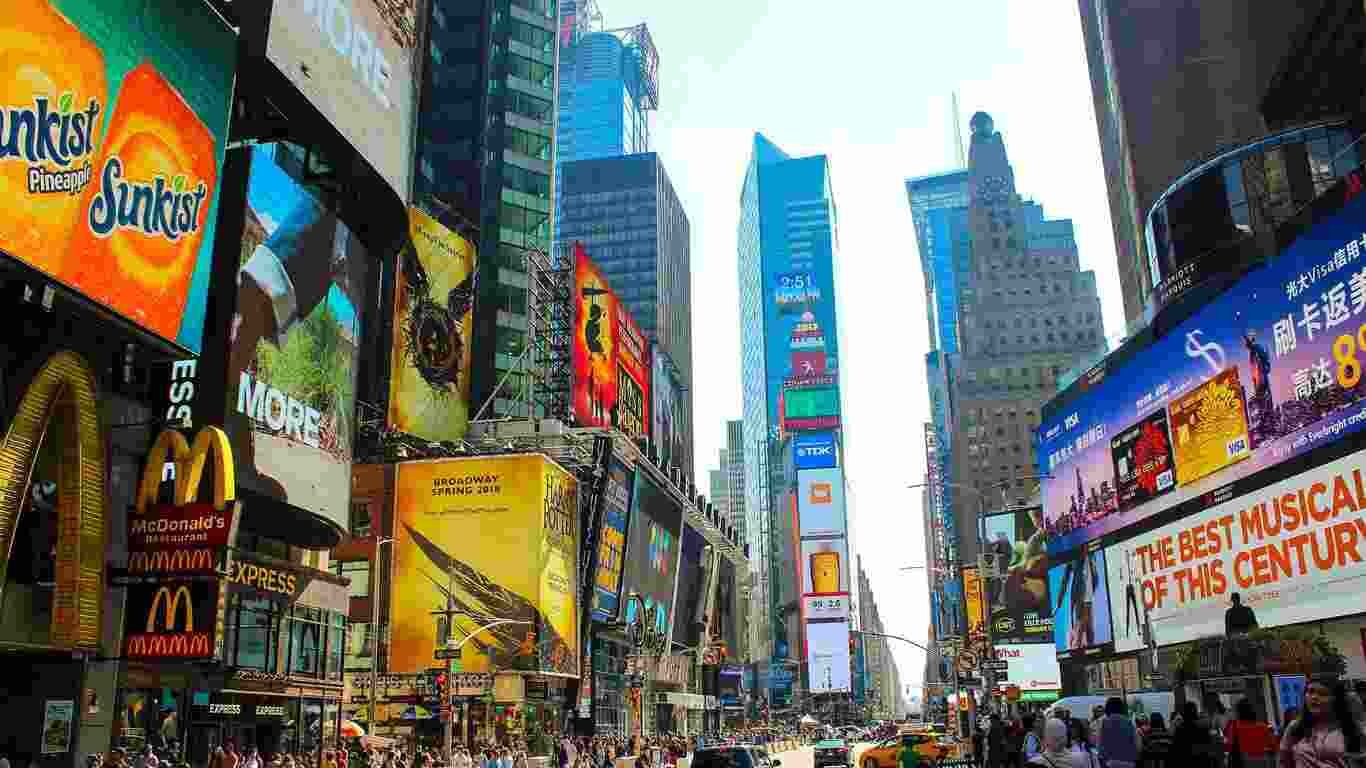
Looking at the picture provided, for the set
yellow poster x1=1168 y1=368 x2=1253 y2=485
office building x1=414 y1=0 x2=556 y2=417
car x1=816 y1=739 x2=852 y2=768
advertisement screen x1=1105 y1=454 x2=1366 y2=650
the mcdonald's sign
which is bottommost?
car x1=816 y1=739 x2=852 y2=768

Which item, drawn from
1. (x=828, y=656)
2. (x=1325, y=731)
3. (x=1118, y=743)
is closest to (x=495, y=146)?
(x=1118, y=743)

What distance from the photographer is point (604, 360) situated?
85.1 m

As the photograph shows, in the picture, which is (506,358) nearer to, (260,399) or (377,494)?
(377,494)

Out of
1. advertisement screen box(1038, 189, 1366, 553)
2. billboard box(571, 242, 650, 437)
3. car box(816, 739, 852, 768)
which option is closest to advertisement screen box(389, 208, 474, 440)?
billboard box(571, 242, 650, 437)

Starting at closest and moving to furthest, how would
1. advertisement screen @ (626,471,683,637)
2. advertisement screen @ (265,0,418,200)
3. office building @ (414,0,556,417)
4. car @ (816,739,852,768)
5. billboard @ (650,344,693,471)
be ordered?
1. advertisement screen @ (265,0,418,200)
2. car @ (816,739,852,768)
3. advertisement screen @ (626,471,683,637)
4. office building @ (414,0,556,417)
5. billboard @ (650,344,693,471)

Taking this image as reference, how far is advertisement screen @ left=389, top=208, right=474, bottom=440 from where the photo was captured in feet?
212

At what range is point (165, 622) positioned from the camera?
30609mm

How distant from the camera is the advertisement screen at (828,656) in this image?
191750mm

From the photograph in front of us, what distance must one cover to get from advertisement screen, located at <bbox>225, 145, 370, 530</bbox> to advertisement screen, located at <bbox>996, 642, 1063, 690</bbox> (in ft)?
172

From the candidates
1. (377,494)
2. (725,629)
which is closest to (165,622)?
(377,494)

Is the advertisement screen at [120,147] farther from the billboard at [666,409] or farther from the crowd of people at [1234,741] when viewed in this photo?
the billboard at [666,409]

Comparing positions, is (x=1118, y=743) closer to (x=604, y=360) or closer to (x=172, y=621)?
(x=172, y=621)

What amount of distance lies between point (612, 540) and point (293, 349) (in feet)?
128

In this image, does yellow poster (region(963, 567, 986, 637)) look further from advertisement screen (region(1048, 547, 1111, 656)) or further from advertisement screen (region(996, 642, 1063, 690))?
advertisement screen (region(1048, 547, 1111, 656))
